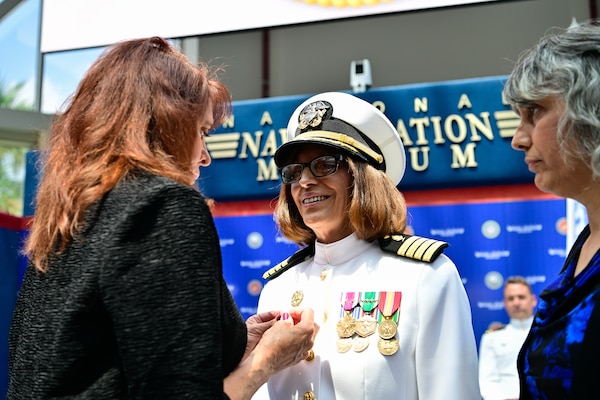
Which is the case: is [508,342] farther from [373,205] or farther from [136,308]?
[136,308]

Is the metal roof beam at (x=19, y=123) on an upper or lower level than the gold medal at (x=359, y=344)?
upper

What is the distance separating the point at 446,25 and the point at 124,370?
285 inches

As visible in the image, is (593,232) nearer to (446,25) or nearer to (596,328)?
(596,328)

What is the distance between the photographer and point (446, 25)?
314 inches

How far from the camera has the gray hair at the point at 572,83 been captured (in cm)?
167

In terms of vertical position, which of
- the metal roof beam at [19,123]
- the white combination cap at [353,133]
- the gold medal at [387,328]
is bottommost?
the gold medal at [387,328]

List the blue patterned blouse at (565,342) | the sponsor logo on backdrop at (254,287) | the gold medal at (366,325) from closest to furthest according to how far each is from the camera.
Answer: the blue patterned blouse at (565,342)
the gold medal at (366,325)
the sponsor logo on backdrop at (254,287)

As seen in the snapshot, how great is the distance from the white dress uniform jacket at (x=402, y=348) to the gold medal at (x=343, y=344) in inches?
0.5

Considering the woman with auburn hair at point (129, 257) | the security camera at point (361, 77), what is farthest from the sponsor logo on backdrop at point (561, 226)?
the woman with auburn hair at point (129, 257)

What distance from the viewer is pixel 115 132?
154 centimetres

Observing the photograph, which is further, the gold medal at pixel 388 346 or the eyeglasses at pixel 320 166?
the eyeglasses at pixel 320 166

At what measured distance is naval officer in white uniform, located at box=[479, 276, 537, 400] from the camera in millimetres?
6062

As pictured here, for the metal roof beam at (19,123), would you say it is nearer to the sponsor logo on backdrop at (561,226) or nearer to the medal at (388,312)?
the sponsor logo on backdrop at (561,226)

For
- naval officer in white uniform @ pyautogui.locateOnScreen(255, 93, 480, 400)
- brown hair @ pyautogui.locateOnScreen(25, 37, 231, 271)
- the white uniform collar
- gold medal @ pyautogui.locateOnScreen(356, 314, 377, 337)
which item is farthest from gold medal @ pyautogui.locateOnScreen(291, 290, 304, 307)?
brown hair @ pyautogui.locateOnScreen(25, 37, 231, 271)
